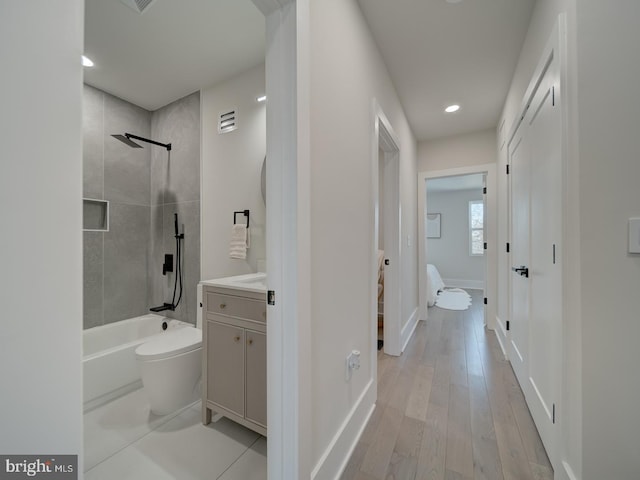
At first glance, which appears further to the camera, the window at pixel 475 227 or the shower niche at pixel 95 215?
the window at pixel 475 227

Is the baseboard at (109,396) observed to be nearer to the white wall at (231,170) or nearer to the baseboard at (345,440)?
the white wall at (231,170)

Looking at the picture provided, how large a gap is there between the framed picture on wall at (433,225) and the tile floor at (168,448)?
6548mm

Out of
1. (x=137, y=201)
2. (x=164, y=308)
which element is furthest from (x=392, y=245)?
(x=137, y=201)

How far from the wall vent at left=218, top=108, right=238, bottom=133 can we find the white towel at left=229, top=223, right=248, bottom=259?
87 centimetres

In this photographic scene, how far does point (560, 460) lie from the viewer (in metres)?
1.17

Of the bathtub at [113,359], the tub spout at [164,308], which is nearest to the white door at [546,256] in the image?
the bathtub at [113,359]

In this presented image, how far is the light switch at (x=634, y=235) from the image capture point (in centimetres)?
96

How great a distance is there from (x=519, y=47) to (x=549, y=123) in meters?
1.07

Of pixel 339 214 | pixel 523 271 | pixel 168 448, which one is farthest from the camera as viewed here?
pixel 523 271

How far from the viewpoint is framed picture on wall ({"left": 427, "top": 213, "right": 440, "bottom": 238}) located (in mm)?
7004

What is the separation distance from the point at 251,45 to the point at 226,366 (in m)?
2.25

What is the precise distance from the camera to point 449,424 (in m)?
1.66

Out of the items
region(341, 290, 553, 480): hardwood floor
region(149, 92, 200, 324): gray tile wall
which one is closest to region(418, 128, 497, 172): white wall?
region(341, 290, 553, 480): hardwood floor

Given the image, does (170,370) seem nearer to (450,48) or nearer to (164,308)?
(164,308)
